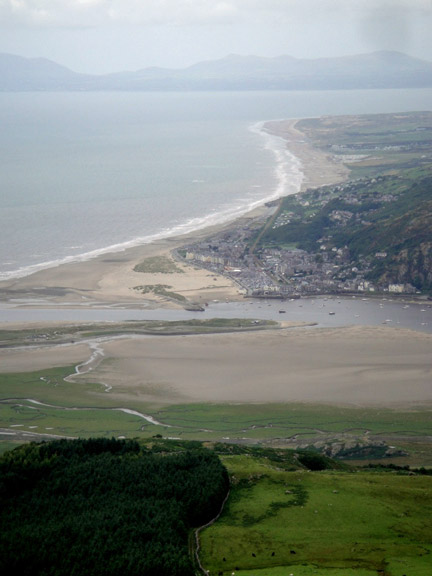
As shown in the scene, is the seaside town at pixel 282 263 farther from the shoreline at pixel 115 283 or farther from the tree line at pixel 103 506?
the tree line at pixel 103 506

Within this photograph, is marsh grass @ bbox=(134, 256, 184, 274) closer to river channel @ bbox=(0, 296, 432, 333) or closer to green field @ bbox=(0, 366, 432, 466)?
river channel @ bbox=(0, 296, 432, 333)

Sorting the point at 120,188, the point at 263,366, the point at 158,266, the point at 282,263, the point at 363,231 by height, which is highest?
the point at 120,188

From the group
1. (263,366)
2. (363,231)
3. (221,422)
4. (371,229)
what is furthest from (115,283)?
(221,422)

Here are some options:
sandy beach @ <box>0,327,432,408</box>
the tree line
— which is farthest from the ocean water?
the tree line

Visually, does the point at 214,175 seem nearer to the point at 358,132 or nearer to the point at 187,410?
the point at 358,132

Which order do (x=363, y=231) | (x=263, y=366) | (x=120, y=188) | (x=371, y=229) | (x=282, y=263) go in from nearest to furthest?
(x=263, y=366)
(x=282, y=263)
(x=371, y=229)
(x=363, y=231)
(x=120, y=188)

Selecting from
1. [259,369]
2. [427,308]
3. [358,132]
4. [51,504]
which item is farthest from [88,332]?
[358,132]

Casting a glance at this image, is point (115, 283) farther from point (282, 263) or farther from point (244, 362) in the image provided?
point (244, 362)

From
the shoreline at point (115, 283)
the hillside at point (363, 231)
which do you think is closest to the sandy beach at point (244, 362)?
the shoreline at point (115, 283)
